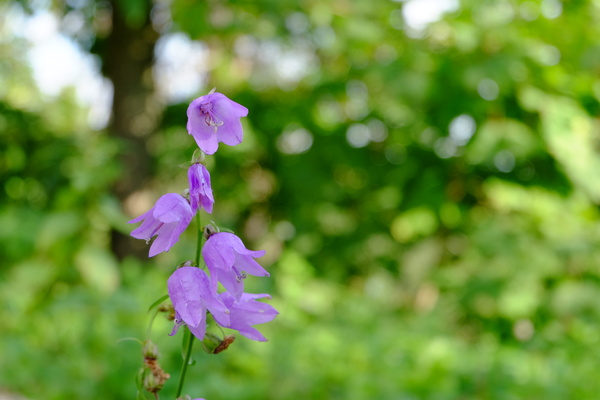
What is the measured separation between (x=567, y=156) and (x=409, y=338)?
1.35 m

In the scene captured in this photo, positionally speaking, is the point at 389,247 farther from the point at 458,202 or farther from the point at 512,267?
the point at 512,267

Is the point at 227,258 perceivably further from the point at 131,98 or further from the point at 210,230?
the point at 131,98

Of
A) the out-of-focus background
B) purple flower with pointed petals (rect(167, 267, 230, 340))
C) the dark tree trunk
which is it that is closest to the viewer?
purple flower with pointed petals (rect(167, 267, 230, 340))

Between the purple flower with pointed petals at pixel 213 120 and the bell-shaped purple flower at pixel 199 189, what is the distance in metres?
0.03

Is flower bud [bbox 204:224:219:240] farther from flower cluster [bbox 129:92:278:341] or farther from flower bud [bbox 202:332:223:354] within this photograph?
flower bud [bbox 202:332:223:354]

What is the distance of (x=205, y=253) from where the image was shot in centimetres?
83

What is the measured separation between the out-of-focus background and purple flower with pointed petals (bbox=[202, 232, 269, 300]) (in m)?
1.40

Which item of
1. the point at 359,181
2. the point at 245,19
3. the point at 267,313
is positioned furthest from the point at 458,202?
the point at 267,313

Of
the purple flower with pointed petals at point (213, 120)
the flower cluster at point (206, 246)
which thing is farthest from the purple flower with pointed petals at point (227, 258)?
the purple flower with pointed petals at point (213, 120)

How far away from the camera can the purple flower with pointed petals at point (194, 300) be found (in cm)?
80

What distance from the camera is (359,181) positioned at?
441cm

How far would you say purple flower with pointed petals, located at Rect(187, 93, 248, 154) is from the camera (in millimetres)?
839

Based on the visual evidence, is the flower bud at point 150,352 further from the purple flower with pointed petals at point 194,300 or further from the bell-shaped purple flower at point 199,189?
the bell-shaped purple flower at point 199,189

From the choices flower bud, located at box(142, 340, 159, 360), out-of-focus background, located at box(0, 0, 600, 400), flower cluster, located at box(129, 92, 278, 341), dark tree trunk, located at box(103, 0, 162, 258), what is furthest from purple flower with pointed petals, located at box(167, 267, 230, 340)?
dark tree trunk, located at box(103, 0, 162, 258)
